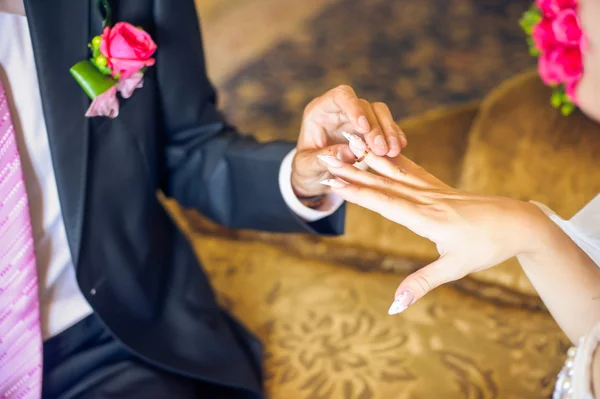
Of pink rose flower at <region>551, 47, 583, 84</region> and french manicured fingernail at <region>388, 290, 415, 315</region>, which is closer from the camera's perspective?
french manicured fingernail at <region>388, 290, 415, 315</region>

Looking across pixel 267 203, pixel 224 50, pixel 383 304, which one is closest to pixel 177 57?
pixel 267 203

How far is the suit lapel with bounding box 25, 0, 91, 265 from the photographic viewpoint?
0.66 m

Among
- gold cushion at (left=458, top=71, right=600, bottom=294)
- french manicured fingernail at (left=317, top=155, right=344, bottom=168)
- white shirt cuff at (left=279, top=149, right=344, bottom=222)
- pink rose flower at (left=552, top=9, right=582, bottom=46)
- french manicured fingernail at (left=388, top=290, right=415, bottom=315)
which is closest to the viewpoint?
french manicured fingernail at (left=388, top=290, right=415, bottom=315)

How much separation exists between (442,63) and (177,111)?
92cm

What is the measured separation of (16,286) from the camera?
0.69m

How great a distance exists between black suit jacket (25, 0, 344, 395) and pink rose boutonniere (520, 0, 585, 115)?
0.53 m

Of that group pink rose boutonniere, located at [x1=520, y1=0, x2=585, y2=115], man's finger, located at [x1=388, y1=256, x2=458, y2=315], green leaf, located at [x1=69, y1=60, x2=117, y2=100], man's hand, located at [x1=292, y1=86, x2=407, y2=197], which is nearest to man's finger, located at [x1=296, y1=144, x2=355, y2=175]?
man's hand, located at [x1=292, y1=86, x2=407, y2=197]

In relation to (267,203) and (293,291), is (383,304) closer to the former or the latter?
(293,291)

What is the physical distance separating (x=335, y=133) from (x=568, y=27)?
53 centimetres

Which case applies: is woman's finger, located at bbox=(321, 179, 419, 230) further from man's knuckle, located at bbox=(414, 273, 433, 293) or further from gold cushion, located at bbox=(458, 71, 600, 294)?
gold cushion, located at bbox=(458, 71, 600, 294)

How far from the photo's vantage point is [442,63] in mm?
1529

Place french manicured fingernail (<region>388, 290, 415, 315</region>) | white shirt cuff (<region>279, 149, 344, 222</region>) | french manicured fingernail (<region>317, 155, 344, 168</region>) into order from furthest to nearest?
white shirt cuff (<region>279, 149, 344, 222</region>)
french manicured fingernail (<region>317, 155, 344, 168</region>)
french manicured fingernail (<region>388, 290, 415, 315</region>)

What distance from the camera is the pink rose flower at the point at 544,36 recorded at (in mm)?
1068

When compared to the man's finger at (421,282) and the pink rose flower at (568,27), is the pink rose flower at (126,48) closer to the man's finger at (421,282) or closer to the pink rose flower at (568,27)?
the man's finger at (421,282)
